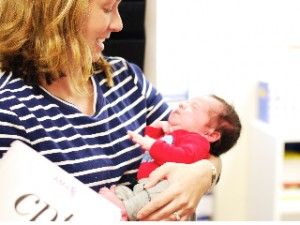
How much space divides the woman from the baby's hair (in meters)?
0.13

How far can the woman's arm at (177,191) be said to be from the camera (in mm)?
843

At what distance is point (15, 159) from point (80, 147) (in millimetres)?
185

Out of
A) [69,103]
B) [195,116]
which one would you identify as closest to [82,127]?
[69,103]

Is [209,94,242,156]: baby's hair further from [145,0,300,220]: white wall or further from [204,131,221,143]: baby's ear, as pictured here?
[145,0,300,220]: white wall

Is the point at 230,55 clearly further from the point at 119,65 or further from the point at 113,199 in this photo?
the point at 113,199

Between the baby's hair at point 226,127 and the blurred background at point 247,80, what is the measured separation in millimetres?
487

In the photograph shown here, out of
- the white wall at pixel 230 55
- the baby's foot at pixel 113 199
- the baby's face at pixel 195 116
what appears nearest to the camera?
the baby's foot at pixel 113 199

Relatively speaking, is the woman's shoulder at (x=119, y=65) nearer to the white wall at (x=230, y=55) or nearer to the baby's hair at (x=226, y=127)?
the baby's hair at (x=226, y=127)

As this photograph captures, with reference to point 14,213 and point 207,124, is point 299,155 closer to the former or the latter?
point 207,124

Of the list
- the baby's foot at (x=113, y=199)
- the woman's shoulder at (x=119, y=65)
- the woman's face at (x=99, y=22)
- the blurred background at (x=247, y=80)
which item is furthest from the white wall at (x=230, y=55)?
the baby's foot at (x=113, y=199)

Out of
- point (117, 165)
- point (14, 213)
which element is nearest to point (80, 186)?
point (14, 213)

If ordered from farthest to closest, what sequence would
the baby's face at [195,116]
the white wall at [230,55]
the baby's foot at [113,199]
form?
1. the white wall at [230,55]
2. the baby's face at [195,116]
3. the baby's foot at [113,199]

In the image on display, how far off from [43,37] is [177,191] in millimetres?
402

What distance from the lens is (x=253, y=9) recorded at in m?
1.83
